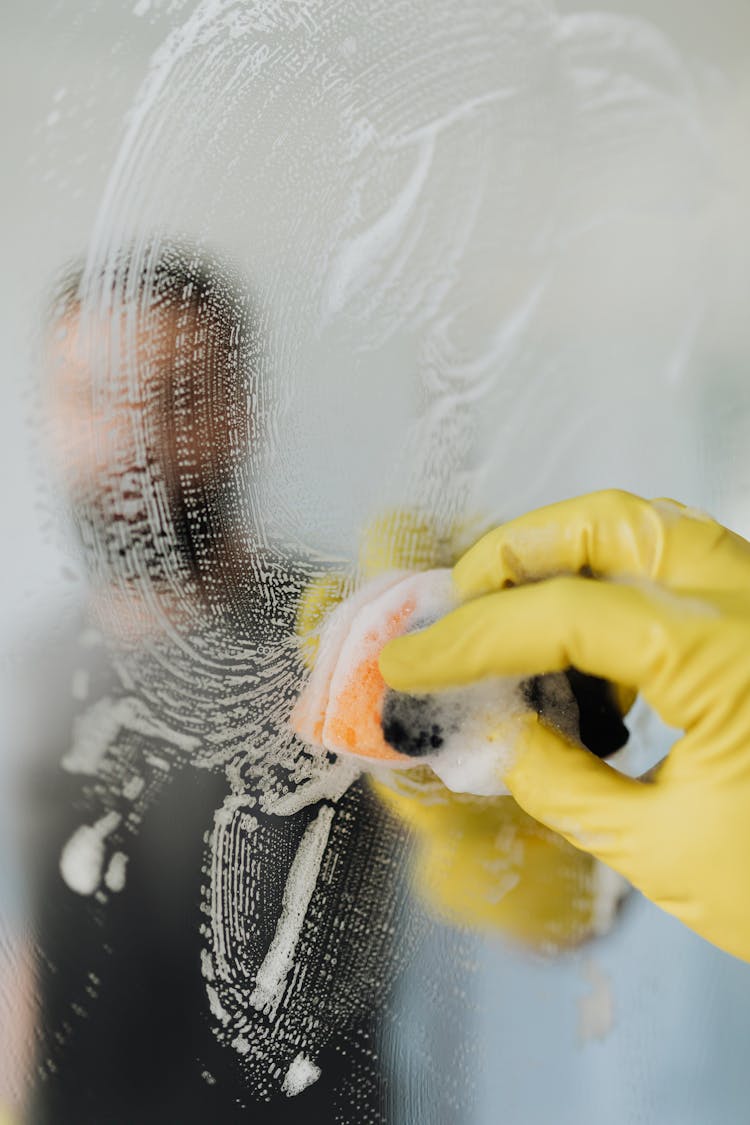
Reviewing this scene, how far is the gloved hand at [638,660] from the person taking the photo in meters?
0.41

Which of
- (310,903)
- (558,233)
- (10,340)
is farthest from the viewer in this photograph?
(558,233)

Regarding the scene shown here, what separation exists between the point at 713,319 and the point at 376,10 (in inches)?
16.8

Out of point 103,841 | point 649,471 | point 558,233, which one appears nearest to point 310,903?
point 103,841

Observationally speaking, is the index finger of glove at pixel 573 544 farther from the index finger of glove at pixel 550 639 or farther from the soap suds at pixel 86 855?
the soap suds at pixel 86 855

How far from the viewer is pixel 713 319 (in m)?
0.75

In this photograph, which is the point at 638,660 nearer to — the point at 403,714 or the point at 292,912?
the point at 403,714

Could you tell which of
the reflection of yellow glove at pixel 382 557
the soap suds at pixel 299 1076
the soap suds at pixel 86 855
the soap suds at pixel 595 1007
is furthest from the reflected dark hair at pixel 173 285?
the soap suds at pixel 595 1007

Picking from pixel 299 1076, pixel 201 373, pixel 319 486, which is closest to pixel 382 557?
pixel 319 486

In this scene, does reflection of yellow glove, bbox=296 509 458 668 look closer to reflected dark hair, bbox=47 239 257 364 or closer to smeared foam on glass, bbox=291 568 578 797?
smeared foam on glass, bbox=291 568 578 797

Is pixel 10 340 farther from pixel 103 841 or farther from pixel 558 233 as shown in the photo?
pixel 558 233

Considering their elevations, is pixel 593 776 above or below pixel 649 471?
below

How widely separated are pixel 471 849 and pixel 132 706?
31 centimetres

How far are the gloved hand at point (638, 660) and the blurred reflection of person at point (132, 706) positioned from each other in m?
0.15

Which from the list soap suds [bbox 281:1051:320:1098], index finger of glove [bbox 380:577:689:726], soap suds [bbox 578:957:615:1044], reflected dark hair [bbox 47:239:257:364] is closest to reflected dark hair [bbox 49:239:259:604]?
reflected dark hair [bbox 47:239:257:364]
